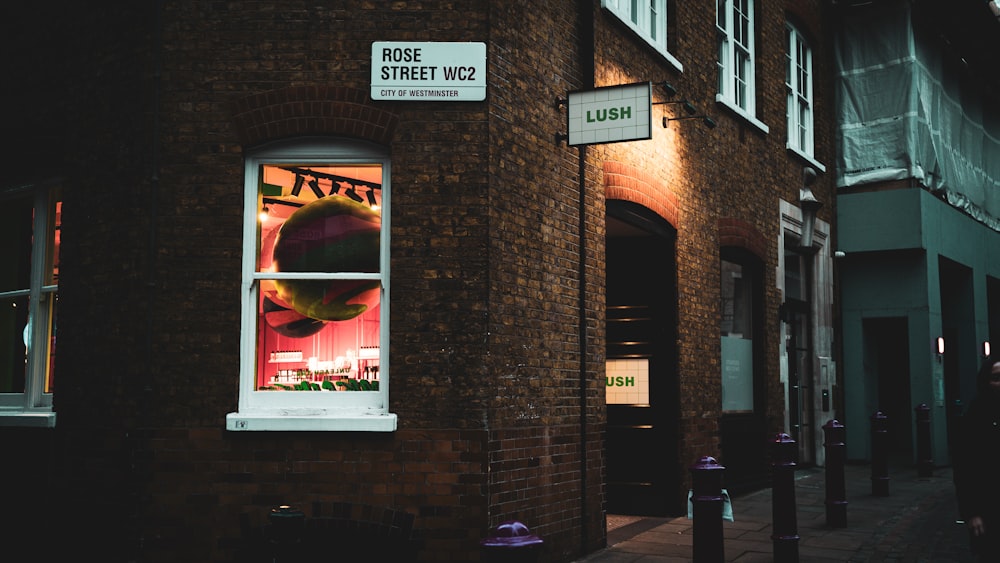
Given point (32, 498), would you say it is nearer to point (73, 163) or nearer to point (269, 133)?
point (73, 163)

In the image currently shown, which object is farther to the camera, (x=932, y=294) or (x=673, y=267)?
(x=932, y=294)

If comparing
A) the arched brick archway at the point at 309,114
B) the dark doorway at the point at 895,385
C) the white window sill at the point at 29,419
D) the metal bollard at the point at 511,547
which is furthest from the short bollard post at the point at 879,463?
the white window sill at the point at 29,419

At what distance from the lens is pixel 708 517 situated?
5.60 m

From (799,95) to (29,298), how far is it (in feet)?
37.3

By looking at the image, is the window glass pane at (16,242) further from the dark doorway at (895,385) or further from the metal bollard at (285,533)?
the dark doorway at (895,385)

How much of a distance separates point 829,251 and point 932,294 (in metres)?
1.94

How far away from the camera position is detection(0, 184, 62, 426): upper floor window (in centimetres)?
828

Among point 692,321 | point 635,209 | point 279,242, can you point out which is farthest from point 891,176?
point 279,242

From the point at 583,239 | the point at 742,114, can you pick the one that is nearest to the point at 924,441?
the point at 742,114

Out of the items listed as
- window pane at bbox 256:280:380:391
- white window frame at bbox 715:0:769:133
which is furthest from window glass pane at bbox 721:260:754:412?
window pane at bbox 256:280:380:391

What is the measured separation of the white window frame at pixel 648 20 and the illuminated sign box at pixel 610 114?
1533mm

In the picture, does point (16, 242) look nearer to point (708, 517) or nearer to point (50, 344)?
point (50, 344)

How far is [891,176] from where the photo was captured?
51.2 ft

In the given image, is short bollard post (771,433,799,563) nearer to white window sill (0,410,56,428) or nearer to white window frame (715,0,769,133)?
white window frame (715,0,769,133)
